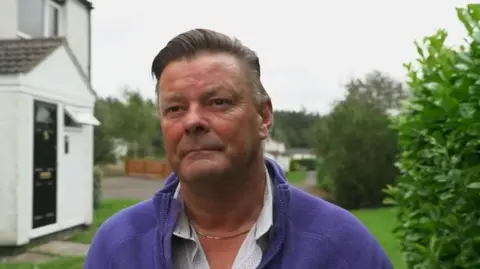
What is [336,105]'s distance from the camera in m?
18.8

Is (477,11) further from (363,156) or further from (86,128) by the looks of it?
(363,156)

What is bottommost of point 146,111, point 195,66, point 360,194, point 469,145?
point 360,194

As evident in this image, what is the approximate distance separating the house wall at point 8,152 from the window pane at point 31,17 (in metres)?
2.44

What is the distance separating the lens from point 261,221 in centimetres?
178

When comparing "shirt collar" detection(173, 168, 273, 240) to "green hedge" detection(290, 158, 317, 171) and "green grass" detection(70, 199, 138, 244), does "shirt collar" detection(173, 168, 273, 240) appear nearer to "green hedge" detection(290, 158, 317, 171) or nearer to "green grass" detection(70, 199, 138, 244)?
"green grass" detection(70, 199, 138, 244)

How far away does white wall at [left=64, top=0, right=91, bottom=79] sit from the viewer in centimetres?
1222

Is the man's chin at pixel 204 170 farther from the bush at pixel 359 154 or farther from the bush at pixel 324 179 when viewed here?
the bush at pixel 324 179

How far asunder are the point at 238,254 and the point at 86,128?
34.6 ft

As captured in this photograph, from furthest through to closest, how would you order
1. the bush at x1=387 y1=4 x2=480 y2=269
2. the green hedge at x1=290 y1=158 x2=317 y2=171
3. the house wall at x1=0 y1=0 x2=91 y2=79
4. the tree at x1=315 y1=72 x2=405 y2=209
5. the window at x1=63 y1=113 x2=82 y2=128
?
the green hedge at x1=290 y1=158 x2=317 y2=171, the tree at x1=315 y1=72 x2=405 y2=209, the window at x1=63 y1=113 x2=82 y2=128, the house wall at x1=0 y1=0 x2=91 y2=79, the bush at x1=387 y1=4 x2=480 y2=269

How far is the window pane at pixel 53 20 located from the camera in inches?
461

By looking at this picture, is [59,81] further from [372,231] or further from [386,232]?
[386,232]

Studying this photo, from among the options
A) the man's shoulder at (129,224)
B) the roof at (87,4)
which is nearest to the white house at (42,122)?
the roof at (87,4)

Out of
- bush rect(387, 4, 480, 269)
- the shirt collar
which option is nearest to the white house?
bush rect(387, 4, 480, 269)

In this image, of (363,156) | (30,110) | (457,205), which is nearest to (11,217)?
(30,110)
